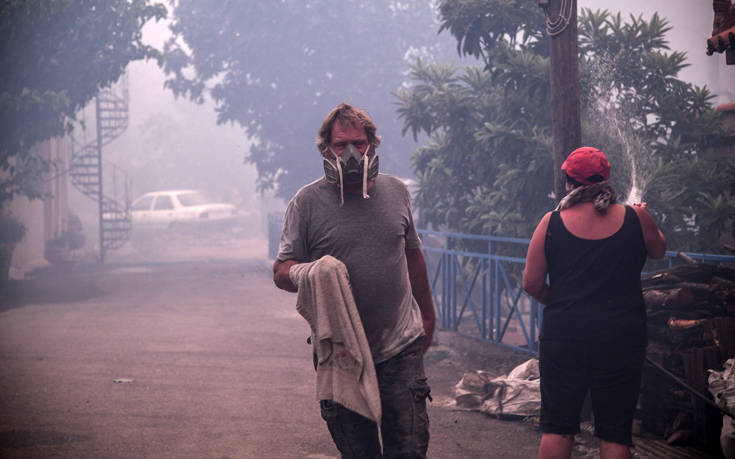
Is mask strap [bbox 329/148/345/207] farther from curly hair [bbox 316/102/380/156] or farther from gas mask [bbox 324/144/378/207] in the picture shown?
curly hair [bbox 316/102/380/156]

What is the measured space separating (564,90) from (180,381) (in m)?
4.72

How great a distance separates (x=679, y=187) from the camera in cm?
853

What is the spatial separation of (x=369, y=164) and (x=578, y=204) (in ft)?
3.65

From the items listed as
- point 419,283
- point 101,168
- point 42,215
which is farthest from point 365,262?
point 101,168

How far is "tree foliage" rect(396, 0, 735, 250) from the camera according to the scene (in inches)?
336

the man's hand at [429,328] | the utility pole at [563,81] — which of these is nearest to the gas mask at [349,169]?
the man's hand at [429,328]

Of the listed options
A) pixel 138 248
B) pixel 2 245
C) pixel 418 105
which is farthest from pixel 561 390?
pixel 138 248

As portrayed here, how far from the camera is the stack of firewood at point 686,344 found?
15.4 ft

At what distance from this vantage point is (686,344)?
5.02 meters

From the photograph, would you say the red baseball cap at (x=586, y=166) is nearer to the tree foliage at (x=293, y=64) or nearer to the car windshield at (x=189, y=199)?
the tree foliage at (x=293, y=64)

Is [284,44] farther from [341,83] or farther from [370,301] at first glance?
[370,301]

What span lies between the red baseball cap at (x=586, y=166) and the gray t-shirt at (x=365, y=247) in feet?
3.27

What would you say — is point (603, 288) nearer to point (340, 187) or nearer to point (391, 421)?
point (391, 421)

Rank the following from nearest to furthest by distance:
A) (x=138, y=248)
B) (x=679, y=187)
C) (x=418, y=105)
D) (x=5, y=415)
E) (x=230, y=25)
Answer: (x=5, y=415) → (x=679, y=187) → (x=418, y=105) → (x=230, y=25) → (x=138, y=248)
